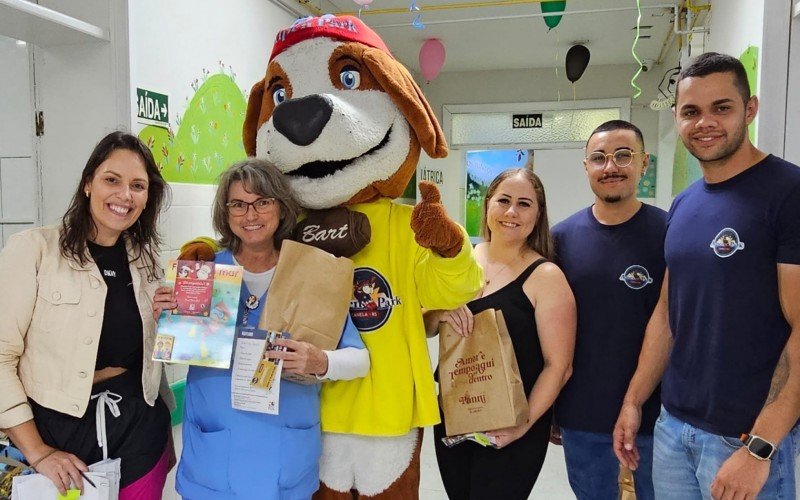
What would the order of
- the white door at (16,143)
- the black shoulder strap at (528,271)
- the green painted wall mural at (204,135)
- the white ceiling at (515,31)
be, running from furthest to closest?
the white ceiling at (515,31)
the green painted wall mural at (204,135)
the white door at (16,143)
the black shoulder strap at (528,271)

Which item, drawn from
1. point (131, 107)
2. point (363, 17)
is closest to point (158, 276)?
point (131, 107)

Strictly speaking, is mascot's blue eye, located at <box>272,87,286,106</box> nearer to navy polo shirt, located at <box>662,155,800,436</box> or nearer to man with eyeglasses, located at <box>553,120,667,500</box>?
man with eyeglasses, located at <box>553,120,667,500</box>

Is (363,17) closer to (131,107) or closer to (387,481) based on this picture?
(131,107)

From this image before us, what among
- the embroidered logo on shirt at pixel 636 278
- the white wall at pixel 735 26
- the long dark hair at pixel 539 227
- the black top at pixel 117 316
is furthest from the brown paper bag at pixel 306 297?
the white wall at pixel 735 26

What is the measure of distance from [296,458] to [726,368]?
41.7 inches

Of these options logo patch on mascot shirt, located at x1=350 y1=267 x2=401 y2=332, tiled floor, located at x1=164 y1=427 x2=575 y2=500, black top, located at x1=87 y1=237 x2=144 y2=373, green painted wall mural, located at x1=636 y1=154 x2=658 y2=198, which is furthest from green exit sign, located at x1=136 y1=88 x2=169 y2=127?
A: green painted wall mural, located at x1=636 y1=154 x2=658 y2=198

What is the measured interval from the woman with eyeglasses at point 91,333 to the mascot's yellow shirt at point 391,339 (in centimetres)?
50

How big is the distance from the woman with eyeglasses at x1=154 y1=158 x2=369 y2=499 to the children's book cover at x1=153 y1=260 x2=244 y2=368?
7cm

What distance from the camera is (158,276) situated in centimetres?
159

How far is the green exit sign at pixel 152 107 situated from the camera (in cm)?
213

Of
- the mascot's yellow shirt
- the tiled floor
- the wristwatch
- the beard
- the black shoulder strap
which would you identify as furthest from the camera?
the tiled floor

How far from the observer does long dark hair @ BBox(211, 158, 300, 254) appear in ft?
4.85

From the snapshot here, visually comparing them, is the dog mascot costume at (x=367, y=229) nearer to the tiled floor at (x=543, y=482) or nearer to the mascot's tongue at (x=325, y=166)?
the mascot's tongue at (x=325, y=166)

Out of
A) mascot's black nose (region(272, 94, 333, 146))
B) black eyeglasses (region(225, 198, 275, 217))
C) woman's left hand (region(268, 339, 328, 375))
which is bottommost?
woman's left hand (region(268, 339, 328, 375))
